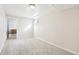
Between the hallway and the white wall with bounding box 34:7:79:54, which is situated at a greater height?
the white wall with bounding box 34:7:79:54

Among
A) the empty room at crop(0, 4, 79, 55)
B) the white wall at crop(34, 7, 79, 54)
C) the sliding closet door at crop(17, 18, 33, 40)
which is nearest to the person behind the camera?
the empty room at crop(0, 4, 79, 55)

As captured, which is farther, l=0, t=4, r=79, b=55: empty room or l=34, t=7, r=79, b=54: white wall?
l=34, t=7, r=79, b=54: white wall

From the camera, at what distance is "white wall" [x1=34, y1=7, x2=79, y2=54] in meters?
1.90

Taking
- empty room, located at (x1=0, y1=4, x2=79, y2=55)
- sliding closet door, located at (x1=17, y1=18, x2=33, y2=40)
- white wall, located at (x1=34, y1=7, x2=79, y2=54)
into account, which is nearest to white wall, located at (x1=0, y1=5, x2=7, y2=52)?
empty room, located at (x1=0, y1=4, x2=79, y2=55)

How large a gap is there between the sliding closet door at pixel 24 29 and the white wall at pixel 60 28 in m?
0.12

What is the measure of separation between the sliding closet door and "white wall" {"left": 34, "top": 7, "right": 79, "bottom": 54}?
12 centimetres

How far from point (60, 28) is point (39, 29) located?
0.46 m

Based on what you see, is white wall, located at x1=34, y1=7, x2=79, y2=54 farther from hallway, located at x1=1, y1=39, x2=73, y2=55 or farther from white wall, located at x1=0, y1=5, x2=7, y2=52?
white wall, located at x1=0, y1=5, x2=7, y2=52

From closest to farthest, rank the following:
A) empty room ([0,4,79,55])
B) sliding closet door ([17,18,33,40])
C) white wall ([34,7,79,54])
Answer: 1. empty room ([0,4,79,55])
2. sliding closet door ([17,18,33,40])
3. white wall ([34,7,79,54])

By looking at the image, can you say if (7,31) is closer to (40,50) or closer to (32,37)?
(32,37)

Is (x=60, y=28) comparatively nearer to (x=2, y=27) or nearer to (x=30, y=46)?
(x=30, y=46)

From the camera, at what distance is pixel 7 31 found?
1.73 m
